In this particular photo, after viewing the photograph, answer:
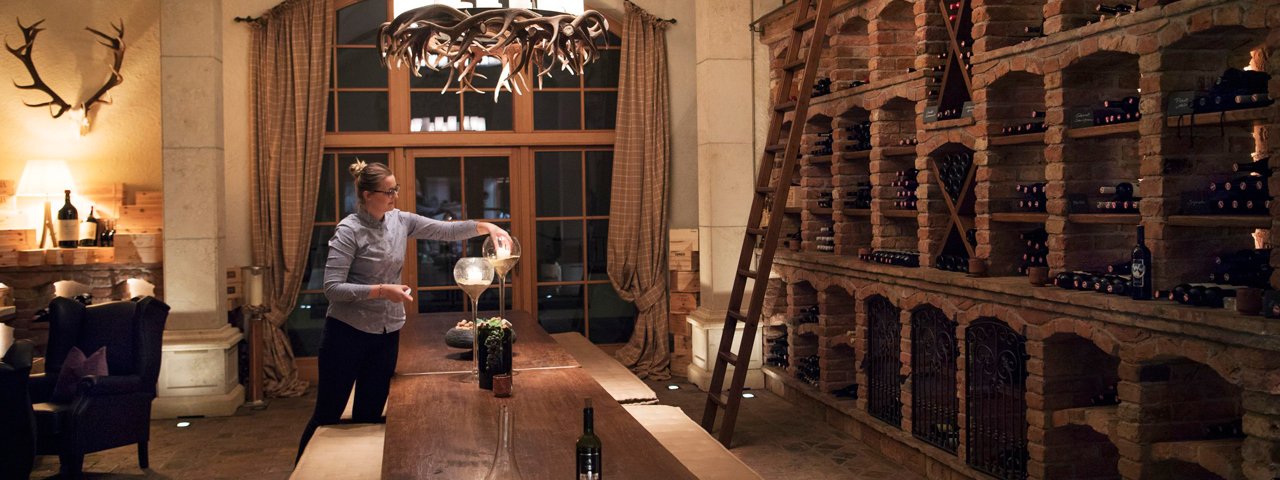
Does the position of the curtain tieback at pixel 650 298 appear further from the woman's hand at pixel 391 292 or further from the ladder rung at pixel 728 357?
the woman's hand at pixel 391 292

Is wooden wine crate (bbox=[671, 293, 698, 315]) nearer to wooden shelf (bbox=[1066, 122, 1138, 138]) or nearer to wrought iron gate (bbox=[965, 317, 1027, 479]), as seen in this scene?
wrought iron gate (bbox=[965, 317, 1027, 479])

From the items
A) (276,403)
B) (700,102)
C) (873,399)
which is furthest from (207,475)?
(700,102)

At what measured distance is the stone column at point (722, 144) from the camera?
7855mm

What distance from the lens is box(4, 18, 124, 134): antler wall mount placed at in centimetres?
744

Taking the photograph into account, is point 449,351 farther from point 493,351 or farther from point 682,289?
point 682,289

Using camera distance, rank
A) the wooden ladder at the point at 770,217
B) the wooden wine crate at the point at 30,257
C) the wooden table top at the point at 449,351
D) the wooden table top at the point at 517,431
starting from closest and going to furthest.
A: the wooden table top at the point at 517,431, the wooden table top at the point at 449,351, the wooden ladder at the point at 770,217, the wooden wine crate at the point at 30,257

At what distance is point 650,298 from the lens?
842cm

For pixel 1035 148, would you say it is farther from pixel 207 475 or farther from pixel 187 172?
pixel 187 172

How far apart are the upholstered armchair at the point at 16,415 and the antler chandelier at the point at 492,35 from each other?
2144 mm

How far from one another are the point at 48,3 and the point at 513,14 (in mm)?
5096

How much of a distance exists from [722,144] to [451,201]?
219 centimetres

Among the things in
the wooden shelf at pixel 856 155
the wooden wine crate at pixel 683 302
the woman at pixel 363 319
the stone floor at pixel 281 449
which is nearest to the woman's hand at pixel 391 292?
the woman at pixel 363 319

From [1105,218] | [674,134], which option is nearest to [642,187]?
[674,134]

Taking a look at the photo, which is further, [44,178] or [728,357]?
[44,178]
